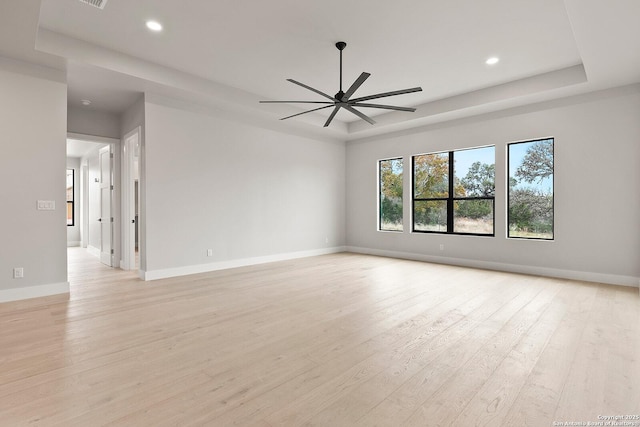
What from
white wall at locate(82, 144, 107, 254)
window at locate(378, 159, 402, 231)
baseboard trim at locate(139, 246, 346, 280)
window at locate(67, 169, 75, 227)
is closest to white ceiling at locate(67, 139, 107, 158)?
white wall at locate(82, 144, 107, 254)

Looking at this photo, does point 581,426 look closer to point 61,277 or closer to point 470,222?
point 470,222

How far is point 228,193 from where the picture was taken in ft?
19.6

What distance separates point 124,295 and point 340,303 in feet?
9.16

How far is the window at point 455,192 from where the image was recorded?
19.9 ft

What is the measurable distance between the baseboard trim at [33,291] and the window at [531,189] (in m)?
6.98

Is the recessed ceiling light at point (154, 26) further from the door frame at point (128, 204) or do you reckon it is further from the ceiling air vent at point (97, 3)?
the door frame at point (128, 204)

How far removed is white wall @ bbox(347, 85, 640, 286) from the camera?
463 centimetres

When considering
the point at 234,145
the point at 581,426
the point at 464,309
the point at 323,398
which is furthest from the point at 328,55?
the point at 581,426

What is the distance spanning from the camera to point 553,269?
17.2ft

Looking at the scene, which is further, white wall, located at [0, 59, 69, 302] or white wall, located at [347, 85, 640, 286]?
white wall, located at [347, 85, 640, 286]

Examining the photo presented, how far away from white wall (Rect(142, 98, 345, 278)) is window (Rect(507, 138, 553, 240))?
3904mm

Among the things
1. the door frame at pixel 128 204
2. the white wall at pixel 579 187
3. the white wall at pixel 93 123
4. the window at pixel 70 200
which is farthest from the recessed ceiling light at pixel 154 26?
the window at pixel 70 200

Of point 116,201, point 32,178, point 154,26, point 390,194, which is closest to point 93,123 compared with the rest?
point 116,201

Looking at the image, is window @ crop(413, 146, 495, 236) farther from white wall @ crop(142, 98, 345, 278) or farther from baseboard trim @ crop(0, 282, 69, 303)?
baseboard trim @ crop(0, 282, 69, 303)
